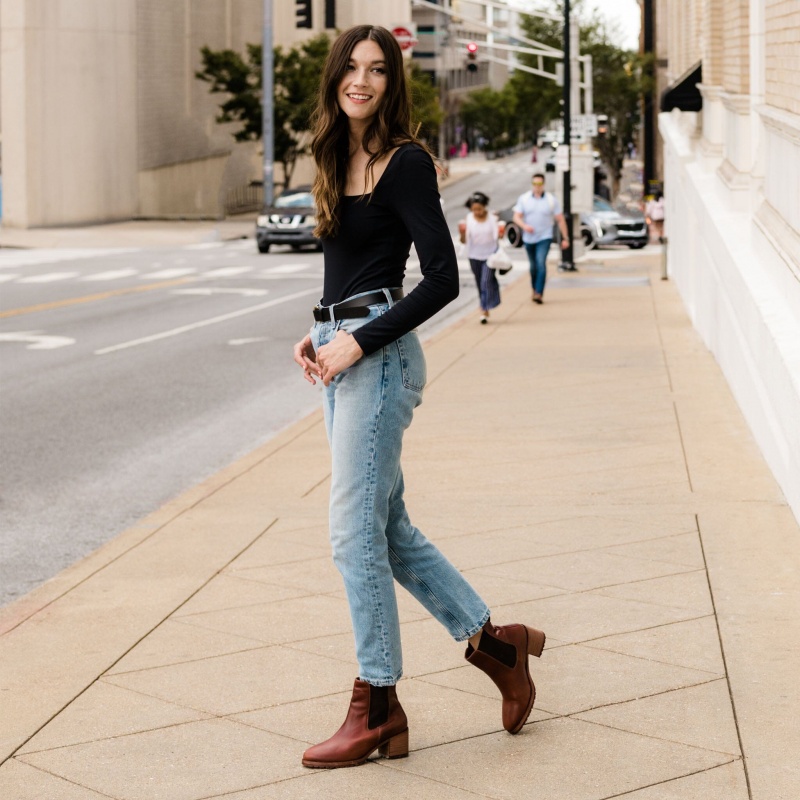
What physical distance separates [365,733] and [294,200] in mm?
38894

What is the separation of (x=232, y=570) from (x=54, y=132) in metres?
46.1

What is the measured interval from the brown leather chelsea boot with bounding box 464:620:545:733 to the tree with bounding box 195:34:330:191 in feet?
173

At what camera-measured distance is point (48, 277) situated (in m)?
30.6

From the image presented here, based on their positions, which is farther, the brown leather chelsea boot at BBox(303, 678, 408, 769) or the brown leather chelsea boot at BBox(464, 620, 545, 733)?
the brown leather chelsea boot at BBox(464, 620, 545, 733)

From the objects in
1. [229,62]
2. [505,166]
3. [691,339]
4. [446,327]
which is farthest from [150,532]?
[505,166]

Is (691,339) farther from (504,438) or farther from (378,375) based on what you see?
(378,375)

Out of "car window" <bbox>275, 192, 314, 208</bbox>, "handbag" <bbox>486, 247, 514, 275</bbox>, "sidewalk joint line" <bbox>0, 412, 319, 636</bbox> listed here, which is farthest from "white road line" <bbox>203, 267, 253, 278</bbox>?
"sidewalk joint line" <bbox>0, 412, 319, 636</bbox>

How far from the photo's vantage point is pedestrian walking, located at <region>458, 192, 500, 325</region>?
1972 centimetres

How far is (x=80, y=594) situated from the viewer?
20.7 feet

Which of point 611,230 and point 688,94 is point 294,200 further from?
point 688,94

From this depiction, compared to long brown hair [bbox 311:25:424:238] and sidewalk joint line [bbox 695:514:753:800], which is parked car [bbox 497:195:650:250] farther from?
long brown hair [bbox 311:25:424:238]

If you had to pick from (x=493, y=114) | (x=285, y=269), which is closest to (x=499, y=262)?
(x=285, y=269)

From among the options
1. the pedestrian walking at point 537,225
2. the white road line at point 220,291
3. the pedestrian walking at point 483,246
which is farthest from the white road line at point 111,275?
the pedestrian walking at point 483,246

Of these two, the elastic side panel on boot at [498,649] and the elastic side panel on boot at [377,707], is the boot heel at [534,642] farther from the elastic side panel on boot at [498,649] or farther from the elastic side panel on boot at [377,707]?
the elastic side panel on boot at [377,707]
